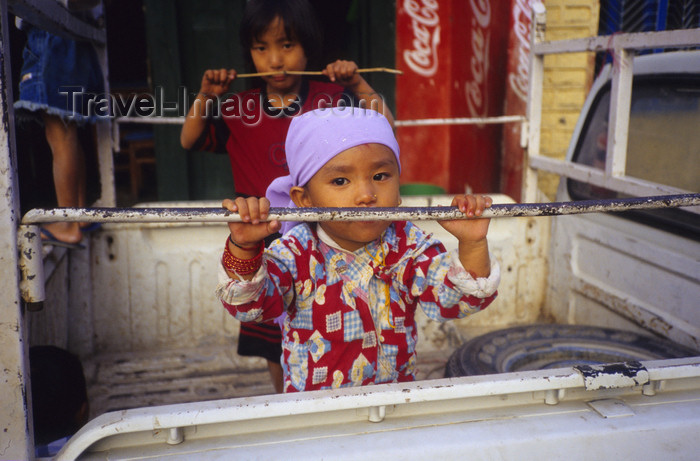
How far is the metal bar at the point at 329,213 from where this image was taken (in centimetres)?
115

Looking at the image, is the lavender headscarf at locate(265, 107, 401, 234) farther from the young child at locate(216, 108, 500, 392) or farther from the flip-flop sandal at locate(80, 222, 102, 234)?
the flip-flop sandal at locate(80, 222, 102, 234)

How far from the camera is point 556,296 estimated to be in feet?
10.2

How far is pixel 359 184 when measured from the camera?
152 cm

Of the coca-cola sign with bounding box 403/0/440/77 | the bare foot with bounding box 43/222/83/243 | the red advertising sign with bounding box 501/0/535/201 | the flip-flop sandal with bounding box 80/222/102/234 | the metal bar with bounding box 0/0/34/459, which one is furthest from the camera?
the coca-cola sign with bounding box 403/0/440/77

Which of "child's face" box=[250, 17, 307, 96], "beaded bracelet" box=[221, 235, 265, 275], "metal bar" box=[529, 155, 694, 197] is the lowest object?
"beaded bracelet" box=[221, 235, 265, 275]

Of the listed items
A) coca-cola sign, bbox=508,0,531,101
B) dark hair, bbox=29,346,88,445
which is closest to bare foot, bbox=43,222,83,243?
dark hair, bbox=29,346,88,445

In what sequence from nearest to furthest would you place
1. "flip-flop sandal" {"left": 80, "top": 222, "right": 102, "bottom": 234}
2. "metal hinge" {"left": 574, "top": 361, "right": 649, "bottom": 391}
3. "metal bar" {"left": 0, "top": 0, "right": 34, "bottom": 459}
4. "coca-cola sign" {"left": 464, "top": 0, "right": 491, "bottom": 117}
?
1. "metal bar" {"left": 0, "top": 0, "right": 34, "bottom": 459}
2. "metal hinge" {"left": 574, "top": 361, "right": 649, "bottom": 391}
3. "flip-flop sandal" {"left": 80, "top": 222, "right": 102, "bottom": 234}
4. "coca-cola sign" {"left": 464, "top": 0, "right": 491, "bottom": 117}

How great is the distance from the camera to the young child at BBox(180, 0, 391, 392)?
2.26 meters

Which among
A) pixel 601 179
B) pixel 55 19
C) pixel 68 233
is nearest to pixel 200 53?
pixel 68 233

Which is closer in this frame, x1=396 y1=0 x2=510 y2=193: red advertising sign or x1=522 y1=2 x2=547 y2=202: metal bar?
x1=522 y1=2 x2=547 y2=202: metal bar

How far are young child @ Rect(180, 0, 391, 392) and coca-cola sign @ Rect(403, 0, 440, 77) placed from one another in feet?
10.7

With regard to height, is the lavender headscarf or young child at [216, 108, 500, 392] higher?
the lavender headscarf

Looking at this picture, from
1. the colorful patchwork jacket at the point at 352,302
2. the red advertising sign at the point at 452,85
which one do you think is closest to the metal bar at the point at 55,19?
the colorful patchwork jacket at the point at 352,302

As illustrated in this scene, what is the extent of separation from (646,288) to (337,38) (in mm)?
4135
